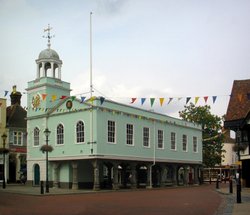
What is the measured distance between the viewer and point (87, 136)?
3716 cm

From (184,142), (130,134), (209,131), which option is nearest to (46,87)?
(130,134)

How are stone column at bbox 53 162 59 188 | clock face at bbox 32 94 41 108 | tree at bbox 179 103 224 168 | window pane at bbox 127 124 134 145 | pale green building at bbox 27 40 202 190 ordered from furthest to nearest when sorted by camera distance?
1. tree at bbox 179 103 224 168
2. clock face at bbox 32 94 41 108
3. window pane at bbox 127 124 134 145
4. stone column at bbox 53 162 59 188
5. pale green building at bbox 27 40 202 190

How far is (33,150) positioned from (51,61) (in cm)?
901

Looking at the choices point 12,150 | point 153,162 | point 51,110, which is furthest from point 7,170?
point 153,162

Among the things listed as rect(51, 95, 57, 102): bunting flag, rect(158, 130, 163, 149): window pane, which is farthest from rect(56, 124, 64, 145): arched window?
rect(158, 130, 163, 149): window pane

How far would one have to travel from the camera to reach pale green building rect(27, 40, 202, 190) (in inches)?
1468

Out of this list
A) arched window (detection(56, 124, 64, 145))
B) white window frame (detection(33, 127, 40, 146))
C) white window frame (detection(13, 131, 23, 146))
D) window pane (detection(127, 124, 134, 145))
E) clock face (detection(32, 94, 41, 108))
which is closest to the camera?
arched window (detection(56, 124, 64, 145))

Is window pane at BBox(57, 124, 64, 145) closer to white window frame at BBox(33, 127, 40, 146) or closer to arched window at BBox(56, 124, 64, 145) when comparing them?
arched window at BBox(56, 124, 64, 145)

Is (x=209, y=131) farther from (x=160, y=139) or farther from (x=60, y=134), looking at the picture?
(x=60, y=134)

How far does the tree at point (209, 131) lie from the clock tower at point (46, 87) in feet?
77.6

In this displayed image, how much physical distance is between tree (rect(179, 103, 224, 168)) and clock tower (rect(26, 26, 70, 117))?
23661 millimetres

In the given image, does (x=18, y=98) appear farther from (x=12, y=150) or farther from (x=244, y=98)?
(x=244, y=98)

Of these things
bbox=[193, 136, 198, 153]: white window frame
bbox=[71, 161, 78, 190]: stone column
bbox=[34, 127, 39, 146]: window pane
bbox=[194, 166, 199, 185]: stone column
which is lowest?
bbox=[194, 166, 199, 185]: stone column

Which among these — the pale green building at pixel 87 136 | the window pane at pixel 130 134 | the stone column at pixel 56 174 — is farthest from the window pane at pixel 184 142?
the stone column at pixel 56 174
